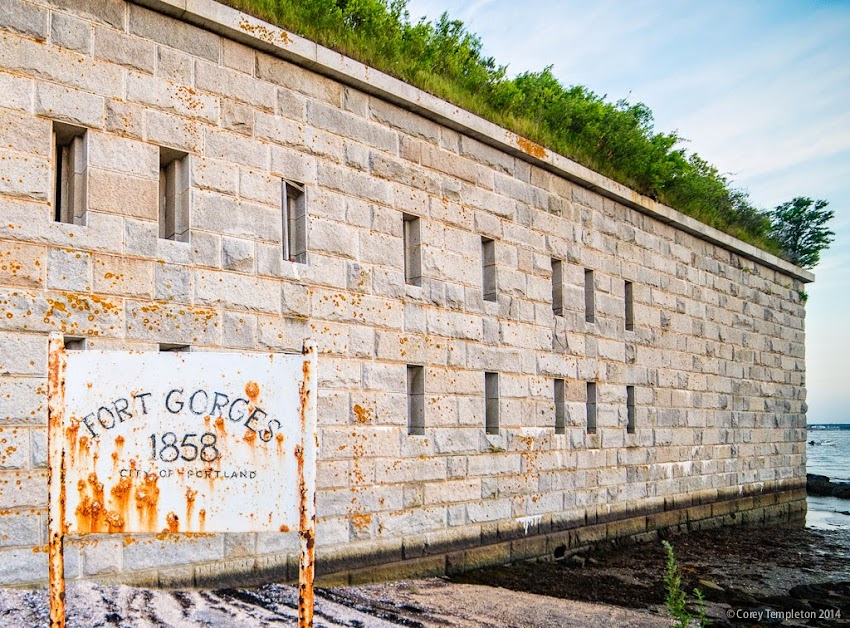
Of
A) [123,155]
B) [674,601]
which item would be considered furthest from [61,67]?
[674,601]

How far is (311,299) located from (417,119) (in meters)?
2.45

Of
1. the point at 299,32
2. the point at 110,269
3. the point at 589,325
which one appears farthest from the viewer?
the point at 589,325

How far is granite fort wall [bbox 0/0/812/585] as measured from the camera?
5848 millimetres

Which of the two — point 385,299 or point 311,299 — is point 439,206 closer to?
point 385,299

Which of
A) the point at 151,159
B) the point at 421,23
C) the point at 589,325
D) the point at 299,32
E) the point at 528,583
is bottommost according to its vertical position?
the point at 528,583

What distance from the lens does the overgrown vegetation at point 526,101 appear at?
8344 mm

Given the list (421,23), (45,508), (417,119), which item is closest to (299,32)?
(417,119)

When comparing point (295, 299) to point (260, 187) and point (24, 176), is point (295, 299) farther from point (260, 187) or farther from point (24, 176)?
point (24, 176)

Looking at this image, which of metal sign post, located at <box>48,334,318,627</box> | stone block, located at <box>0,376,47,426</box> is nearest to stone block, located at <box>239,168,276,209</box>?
stone block, located at <box>0,376,47,426</box>

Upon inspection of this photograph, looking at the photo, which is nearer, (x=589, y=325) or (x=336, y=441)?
(x=336, y=441)

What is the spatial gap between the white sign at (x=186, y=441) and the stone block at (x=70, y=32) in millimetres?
3316

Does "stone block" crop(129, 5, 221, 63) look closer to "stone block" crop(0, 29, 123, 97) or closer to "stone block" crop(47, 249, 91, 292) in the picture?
"stone block" crop(0, 29, 123, 97)

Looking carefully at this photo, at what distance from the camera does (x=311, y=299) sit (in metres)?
7.37

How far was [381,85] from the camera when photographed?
320 inches
